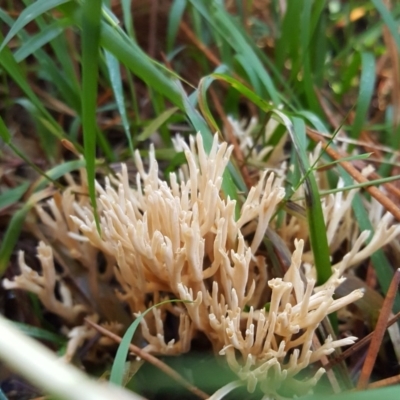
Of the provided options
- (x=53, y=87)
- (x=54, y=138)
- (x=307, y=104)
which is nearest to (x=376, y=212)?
(x=307, y=104)

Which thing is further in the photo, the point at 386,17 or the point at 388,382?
the point at 386,17

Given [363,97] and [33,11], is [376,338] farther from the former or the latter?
[33,11]

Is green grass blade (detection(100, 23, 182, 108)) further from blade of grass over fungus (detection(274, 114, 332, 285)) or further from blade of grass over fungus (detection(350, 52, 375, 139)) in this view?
blade of grass over fungus (detection(350, 52, 375, 139))

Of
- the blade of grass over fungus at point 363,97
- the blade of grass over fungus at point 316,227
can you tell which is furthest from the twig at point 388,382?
the blade of grass over fungus at point 363,97

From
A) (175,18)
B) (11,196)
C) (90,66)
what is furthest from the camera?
(175,18)

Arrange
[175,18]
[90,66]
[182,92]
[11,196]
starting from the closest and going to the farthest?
[90,66] → [182,92] → [11,196] → [175,18]

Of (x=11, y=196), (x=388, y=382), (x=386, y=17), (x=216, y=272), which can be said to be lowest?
(x=388, y=382)

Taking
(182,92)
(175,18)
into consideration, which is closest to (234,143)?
(182,92)

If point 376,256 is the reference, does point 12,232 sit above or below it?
above

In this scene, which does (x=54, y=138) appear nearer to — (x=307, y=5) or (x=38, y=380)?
(x=307, y=5)
